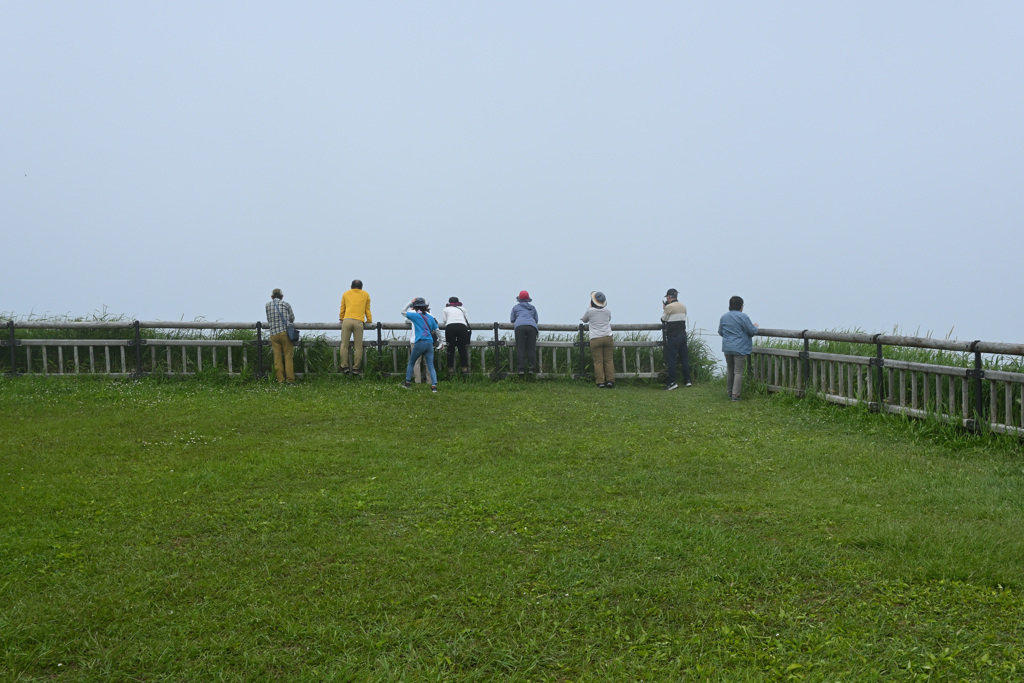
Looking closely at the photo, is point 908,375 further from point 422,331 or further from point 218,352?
point 218,352

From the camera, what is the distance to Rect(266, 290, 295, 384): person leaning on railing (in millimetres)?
18234

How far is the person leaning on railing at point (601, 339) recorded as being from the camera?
1873 cm

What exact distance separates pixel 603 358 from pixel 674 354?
1.68 meters

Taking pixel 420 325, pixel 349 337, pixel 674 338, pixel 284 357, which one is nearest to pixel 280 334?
pixel 284 357

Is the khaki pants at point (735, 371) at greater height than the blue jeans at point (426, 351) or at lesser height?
lesser

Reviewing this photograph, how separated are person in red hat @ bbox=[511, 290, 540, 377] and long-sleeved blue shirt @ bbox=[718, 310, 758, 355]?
4.51 metres

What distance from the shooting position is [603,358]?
19000 mm

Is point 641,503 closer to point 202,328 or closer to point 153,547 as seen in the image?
point 153,547

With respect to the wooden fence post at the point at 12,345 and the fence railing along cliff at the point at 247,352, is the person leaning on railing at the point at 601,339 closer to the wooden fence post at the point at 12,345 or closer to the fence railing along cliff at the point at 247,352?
the fence railing along cliff at the point at 247,352

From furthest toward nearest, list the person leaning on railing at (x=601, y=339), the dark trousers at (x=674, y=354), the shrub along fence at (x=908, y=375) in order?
the dark trousers at (x=674, y=354), the person leaning on railing at (x=601, y=339), the shrub along fence at (x=908, y=375)

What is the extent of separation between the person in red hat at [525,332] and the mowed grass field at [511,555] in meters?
6.67

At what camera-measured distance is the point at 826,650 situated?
16.3ft

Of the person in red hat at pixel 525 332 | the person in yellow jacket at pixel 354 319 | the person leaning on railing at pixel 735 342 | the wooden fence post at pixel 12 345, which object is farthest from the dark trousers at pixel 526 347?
the wooden fence post at pixel 12 345

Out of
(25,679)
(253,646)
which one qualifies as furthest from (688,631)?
(25,679)
